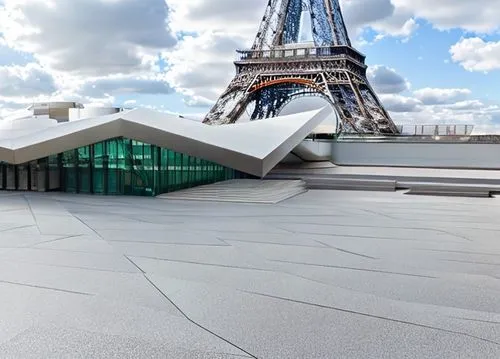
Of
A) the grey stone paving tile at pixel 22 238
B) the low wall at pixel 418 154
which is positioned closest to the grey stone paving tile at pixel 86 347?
the grey stone paving tile at pixel 22 238

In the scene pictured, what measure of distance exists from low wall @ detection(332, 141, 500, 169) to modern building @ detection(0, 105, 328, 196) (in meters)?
12.1

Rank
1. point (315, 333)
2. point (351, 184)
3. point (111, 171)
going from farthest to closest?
point (351, 184), point (111, 171), point (315, 333)

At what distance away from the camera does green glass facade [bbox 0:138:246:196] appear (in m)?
15.3

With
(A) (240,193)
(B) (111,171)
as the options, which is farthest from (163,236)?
(B) (111,171)

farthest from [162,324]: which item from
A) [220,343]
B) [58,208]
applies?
[58,208]

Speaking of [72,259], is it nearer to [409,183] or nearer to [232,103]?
[409,183]

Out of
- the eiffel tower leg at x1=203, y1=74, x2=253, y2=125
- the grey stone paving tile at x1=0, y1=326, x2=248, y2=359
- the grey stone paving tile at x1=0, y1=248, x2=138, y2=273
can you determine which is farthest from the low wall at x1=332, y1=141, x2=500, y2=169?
the grey stone paving tile at x1=0, y1=326, x2=248, y2=359

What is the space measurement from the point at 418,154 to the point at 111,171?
19226 mm

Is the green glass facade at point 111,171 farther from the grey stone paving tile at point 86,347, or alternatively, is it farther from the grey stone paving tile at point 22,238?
the grey stone paving tile at point 86,347

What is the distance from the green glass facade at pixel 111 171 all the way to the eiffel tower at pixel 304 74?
2114 cm

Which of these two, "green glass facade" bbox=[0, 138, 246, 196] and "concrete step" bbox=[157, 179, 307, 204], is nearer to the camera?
"concrete step" bbox=[157, 179, 307, 204]

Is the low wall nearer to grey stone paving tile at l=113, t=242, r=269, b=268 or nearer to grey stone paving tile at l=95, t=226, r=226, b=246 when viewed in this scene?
grey stone paving tile at l=95, t=226, r=226, b=246

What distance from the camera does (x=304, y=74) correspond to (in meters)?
40.2

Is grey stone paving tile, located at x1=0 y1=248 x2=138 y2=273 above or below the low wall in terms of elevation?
below
